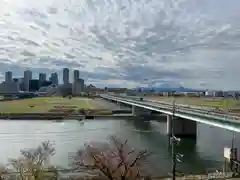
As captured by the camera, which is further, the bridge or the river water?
the bridge

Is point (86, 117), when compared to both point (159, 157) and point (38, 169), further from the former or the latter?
point (38, 169)

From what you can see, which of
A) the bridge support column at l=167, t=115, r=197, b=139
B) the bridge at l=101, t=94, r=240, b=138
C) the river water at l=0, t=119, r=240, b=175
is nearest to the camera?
the river water at l=0, t=119, r=240, b=175

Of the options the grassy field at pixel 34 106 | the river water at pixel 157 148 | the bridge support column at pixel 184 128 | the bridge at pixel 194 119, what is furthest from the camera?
the grassy field at pixel 34 106

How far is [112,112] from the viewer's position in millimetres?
98188

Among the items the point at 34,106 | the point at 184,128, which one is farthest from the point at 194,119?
the point at 34,106

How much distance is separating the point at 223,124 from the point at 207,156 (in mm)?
4592

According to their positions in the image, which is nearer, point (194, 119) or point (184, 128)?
point (194, 119)

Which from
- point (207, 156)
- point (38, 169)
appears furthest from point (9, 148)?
point (207, 156)

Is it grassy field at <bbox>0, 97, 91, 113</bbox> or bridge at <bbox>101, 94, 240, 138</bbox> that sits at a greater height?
bridge at <bbox>101, 94, 240, 138</bbox>

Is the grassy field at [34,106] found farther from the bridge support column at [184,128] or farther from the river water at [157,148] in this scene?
the bridge support column at [184,128]

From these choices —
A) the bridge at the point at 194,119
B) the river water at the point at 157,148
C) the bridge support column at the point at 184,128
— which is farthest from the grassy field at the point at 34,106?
the bridge support column at the point at 184,128

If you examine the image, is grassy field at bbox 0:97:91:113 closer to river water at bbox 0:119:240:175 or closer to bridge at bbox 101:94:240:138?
river water at bbox 0:119:240:175

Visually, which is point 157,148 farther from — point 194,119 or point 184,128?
point 184,128

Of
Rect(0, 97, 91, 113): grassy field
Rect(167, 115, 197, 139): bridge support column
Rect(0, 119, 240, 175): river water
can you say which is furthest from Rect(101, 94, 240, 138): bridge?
Rect(0, 97, 91, 113): grassy field
